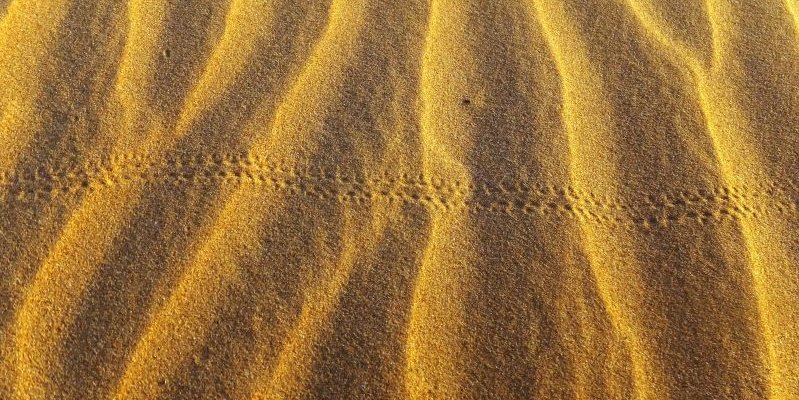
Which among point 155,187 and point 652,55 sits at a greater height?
point 652,55

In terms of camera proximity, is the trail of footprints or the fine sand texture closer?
the fine sand texture

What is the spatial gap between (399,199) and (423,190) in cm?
6

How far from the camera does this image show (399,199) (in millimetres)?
1816

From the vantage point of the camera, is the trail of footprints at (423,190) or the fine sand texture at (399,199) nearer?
the fine sand texture at (399,199)

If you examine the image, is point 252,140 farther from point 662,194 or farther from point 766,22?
point 766,22

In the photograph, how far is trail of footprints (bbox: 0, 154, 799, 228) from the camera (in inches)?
70.8

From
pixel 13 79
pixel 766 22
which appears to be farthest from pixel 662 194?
pixel 13 79

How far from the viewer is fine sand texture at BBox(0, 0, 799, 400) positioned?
1.58 metres

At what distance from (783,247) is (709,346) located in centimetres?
33

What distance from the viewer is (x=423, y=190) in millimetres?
1834

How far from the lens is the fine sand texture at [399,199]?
5.18 feet

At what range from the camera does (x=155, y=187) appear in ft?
5.85

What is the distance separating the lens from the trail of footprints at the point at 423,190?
1798 mm

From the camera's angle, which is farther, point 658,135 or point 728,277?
point 658,135
